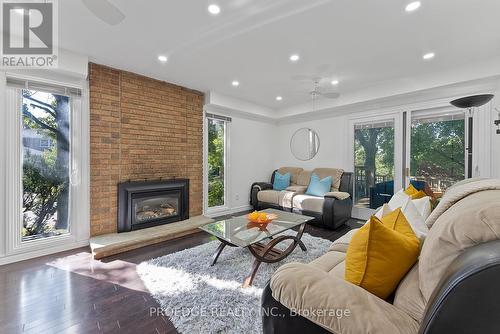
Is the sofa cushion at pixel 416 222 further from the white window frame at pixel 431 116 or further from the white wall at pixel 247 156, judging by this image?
the white wall at pixel 247 156

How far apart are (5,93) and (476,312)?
4.18m

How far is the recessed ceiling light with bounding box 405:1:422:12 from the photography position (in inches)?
74.2

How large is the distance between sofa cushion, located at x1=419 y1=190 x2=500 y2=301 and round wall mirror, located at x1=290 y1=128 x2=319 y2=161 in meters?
4.46

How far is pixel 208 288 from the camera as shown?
2027 millimetres

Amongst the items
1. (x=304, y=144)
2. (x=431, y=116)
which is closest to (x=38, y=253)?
(x=304, y=144)

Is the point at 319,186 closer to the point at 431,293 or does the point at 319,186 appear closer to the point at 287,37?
the point at 287,37

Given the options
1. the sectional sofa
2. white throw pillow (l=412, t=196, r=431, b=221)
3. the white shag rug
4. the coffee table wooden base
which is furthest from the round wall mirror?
the sectional sofa

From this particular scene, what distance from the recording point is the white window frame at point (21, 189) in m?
2.55

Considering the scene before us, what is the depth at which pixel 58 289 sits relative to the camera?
2.04 meters

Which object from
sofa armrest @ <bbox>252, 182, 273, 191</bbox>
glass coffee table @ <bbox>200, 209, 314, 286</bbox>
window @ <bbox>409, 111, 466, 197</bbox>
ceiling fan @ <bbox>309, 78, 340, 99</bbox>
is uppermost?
ceiling fan @ <bbox>309, 78, 340, 99</bbox>

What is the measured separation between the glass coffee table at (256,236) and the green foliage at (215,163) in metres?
1.93

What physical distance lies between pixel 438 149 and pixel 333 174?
1.74 m

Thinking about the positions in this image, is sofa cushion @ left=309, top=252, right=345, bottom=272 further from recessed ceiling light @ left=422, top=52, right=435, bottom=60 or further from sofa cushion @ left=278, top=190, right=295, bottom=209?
recessed ceiling light @ left=422, top=52, right=435, bottom=60
